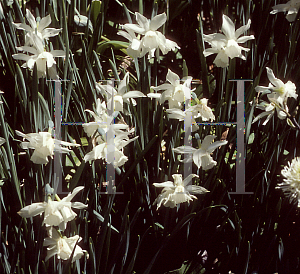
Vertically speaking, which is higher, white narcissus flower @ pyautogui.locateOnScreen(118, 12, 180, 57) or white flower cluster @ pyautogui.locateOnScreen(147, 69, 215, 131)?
white narcissus flower @ pyautogui.locateOnScreen(118, 12, 180, 57)

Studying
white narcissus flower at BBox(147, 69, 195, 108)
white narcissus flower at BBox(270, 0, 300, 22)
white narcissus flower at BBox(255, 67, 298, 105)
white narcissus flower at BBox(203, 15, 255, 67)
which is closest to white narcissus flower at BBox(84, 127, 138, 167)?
white narcissus flower at BBox(147, 69, 195, 108)

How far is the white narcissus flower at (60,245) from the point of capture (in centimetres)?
110

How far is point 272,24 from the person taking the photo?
5.12 ft

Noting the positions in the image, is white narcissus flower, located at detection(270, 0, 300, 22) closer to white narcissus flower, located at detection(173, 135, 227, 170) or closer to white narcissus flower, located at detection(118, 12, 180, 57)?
white narcissus flower, located at detection(118, 12, 180, 57)

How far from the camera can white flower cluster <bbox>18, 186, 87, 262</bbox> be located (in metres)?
1.03

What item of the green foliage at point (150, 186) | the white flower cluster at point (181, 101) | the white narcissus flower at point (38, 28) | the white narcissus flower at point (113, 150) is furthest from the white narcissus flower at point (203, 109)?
the white narcissus flower at point (38, 28)

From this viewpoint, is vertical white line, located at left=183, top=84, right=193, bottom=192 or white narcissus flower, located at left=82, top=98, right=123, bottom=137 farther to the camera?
vertical white line, located at left=183, top=84, right=193, bottom=192

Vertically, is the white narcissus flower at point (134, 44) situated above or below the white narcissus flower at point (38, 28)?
below

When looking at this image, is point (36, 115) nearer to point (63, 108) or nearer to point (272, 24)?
point (63, 108)

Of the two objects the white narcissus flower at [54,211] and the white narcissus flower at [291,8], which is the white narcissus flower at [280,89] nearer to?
the white narcissus flower at [291,8]

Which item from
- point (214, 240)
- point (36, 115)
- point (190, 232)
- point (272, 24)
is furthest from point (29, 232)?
point (272, 24)

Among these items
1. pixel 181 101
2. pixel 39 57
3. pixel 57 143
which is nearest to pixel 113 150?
pixel 57 143

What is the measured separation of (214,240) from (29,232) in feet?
2.45

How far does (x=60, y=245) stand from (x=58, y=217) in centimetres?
14
